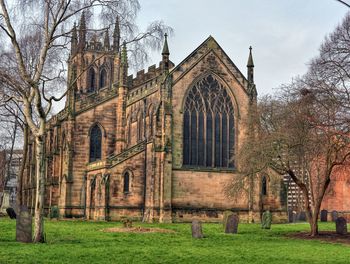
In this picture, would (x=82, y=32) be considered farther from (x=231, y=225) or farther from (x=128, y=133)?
(x=128, y=133)

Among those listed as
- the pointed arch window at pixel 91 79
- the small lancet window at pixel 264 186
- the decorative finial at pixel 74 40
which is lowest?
the small lancet window at pixel 264 186

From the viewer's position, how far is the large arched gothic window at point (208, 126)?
40125 mm

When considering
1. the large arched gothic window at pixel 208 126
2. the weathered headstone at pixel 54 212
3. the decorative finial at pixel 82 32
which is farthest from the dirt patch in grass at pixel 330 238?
the weathered headstone at pixel 54 212

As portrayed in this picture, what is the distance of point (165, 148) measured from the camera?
38.1 m

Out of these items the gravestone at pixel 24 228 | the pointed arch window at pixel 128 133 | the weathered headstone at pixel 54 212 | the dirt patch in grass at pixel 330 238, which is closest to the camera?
the gravestone at pixel 24 228

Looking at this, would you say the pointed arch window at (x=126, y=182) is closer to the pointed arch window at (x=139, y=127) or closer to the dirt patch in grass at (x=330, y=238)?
the pointed arch window at (x=139, y=127)

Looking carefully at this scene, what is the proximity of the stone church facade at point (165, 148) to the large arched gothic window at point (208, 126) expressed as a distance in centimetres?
8

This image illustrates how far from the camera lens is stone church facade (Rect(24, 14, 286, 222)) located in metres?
38.2

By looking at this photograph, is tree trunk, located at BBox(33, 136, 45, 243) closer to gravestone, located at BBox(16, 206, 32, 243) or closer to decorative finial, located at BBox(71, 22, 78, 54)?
gravestone, located at BBox(16, 206, 32, 243)

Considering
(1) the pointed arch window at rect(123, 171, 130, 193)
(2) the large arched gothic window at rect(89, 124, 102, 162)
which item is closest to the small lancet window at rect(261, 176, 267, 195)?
(1) the pointed arch window at rect(123, 171, 130, 193)

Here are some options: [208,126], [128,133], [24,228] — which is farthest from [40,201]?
[128,133]

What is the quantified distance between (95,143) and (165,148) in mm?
8929

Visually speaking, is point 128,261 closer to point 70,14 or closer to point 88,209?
point 70,14

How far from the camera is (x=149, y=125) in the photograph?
4231 cm
